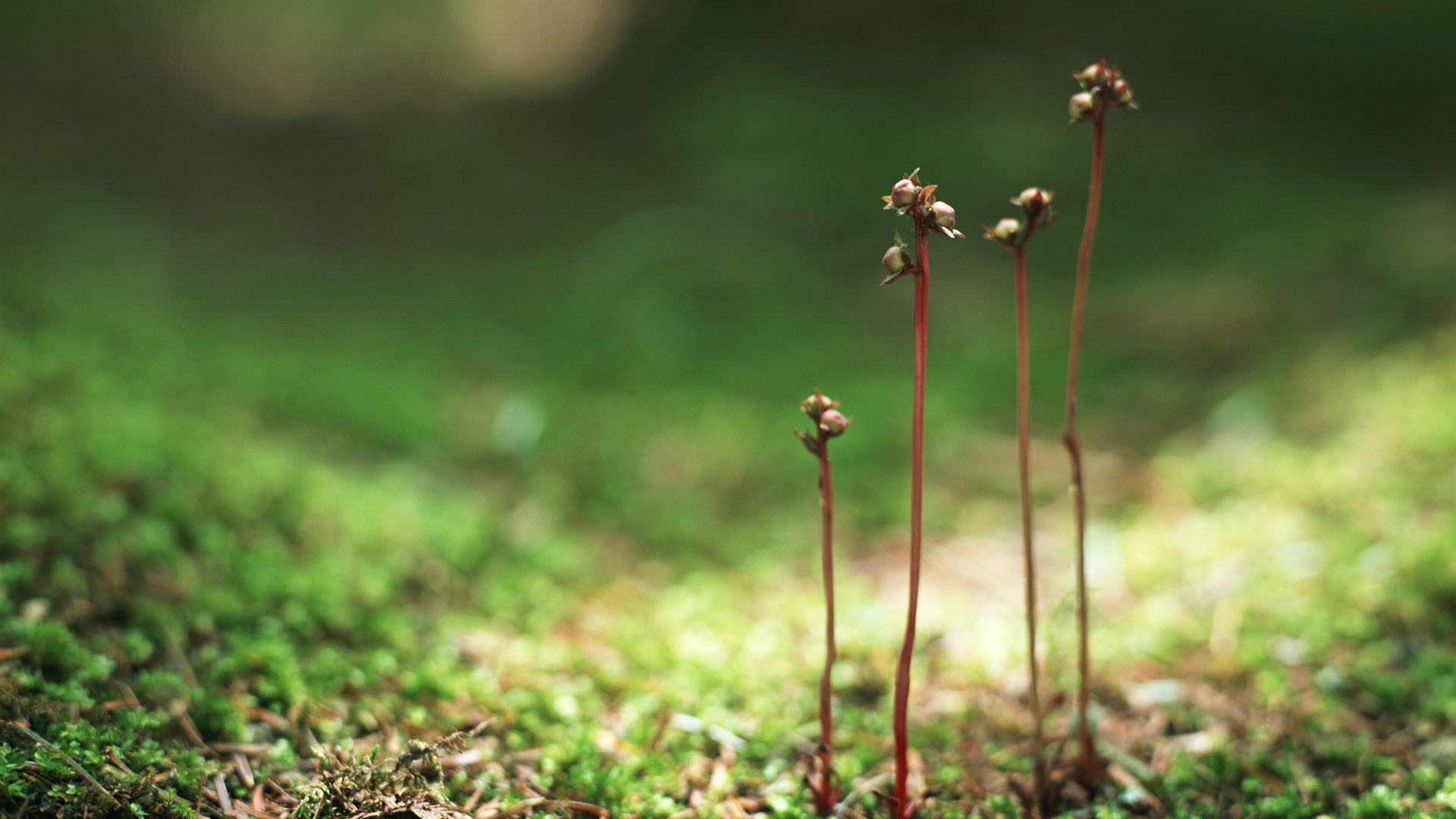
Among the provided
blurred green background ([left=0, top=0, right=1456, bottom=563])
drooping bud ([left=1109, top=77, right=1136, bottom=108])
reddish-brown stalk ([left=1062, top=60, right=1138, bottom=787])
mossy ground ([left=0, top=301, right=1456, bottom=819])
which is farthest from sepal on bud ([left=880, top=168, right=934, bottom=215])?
blurred green background ([left=0, top=0, right=1456, bottom=563])

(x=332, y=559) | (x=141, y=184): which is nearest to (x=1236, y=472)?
(x=332, y=559)

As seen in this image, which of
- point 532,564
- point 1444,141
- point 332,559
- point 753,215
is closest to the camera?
point 332,559

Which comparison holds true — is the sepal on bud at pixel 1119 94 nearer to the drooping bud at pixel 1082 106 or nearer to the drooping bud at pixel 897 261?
the drooping bud at pixel 1082 106

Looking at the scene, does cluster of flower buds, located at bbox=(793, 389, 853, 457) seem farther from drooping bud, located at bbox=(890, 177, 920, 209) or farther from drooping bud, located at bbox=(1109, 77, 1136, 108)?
drooping bud, located at bbox=(1109, 77, 1136, 108)

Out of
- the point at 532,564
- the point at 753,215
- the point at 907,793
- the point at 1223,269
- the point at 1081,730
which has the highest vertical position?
the point at 753,215

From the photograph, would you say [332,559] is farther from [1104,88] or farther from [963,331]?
[963,331]
